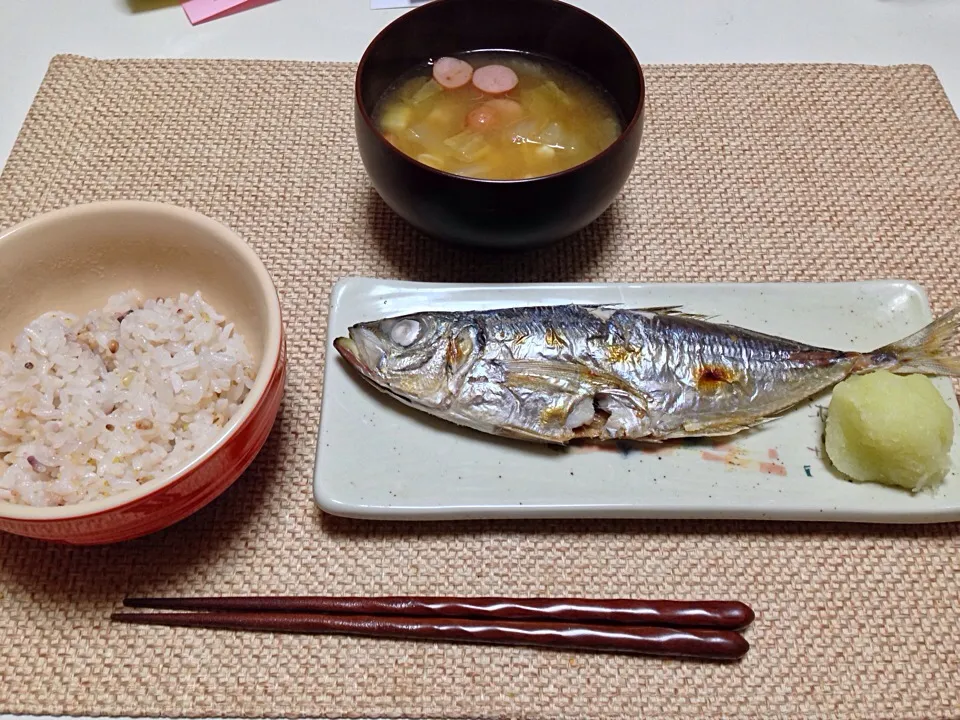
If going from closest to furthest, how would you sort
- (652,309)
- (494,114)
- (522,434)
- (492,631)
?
(492,631), (522,434), (652,309), (494,114)

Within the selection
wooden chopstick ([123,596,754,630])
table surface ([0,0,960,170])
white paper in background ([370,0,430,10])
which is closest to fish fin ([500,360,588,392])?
wooden chopstick ([123,596,754,630])

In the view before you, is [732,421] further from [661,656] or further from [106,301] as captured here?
[106,301]

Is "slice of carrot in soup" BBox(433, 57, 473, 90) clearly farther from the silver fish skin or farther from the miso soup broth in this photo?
the silver fish skin

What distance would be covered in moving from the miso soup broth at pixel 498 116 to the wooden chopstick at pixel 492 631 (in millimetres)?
760

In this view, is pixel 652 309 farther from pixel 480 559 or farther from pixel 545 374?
pixel 480 559

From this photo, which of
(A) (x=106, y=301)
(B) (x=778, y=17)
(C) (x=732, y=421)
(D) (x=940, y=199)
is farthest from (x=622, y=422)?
(B) (x=778, y=17)

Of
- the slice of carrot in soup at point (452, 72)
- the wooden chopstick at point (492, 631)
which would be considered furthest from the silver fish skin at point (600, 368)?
the slice of carrot in soup at point (452, 72)

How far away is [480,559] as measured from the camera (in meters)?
1.11

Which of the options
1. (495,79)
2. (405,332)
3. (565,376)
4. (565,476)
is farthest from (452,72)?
(565,476)

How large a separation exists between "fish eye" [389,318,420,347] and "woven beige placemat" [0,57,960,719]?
0.19 meters

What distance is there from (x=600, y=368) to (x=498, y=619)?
422mm

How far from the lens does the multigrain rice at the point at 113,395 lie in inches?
38.6

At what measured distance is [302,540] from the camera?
1.13 metres

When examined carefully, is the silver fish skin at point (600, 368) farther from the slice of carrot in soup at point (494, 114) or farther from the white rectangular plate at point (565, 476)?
the slice of carrot in soup at point (494, 114)
